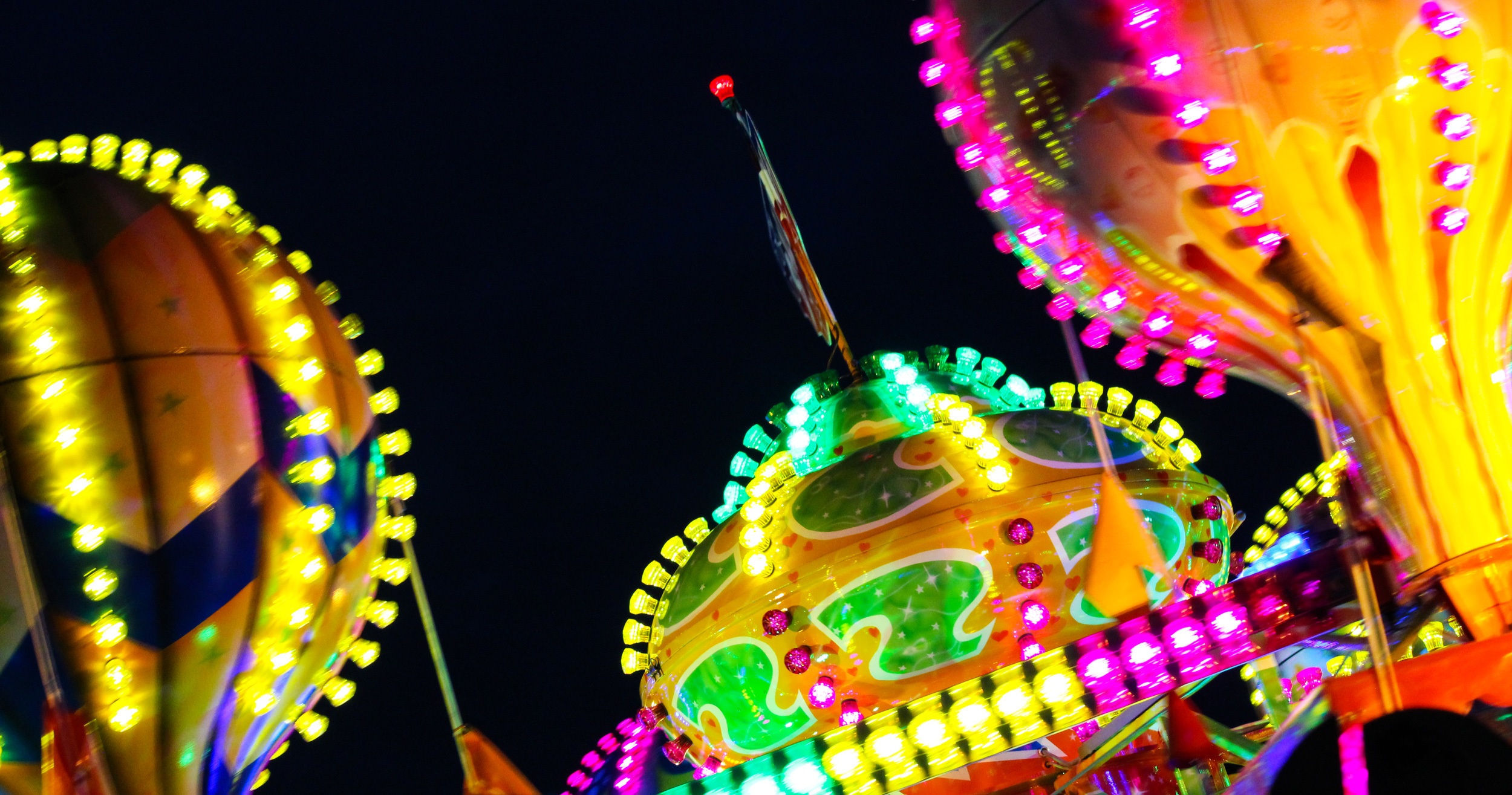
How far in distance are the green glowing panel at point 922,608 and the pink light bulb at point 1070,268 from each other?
1490 mm

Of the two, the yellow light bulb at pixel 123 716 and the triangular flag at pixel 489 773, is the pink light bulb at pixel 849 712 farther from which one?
the yellow light bulb at pixel 123 716

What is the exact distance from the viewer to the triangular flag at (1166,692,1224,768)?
4.98m

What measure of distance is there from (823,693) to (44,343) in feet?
13.2

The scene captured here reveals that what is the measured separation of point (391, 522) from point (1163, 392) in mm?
10406

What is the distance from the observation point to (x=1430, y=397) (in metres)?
4.61

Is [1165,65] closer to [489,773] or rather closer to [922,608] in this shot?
[922,608]

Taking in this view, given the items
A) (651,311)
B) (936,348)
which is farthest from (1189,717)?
(651,311)

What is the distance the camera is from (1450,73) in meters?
4.33

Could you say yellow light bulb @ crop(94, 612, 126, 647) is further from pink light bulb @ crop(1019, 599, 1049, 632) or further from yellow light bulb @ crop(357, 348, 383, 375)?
pink light bulb @ crop(1019, 599, 1049, 632)

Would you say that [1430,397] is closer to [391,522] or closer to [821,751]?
[821,751]

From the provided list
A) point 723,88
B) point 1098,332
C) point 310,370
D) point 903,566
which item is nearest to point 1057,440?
point 1098,332

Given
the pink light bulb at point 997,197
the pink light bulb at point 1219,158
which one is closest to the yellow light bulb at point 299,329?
the pink light bulb at point 997,197

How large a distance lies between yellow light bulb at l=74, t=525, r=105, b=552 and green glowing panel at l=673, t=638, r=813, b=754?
3.08 metres

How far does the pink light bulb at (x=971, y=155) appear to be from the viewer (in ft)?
17.3
